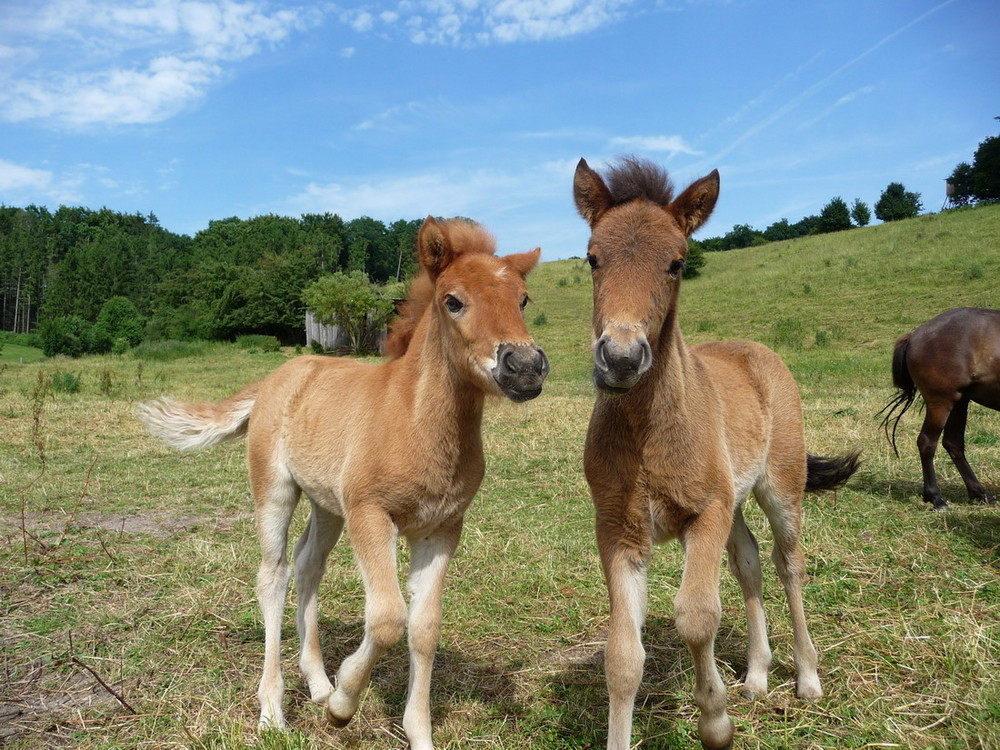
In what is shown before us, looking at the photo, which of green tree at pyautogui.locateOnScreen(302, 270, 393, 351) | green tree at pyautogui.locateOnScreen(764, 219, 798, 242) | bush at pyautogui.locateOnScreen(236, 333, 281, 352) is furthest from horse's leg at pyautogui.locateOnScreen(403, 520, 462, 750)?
green tree at pyautogui.locateOnScreen(764, 219, 798, 242)

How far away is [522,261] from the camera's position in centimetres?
381

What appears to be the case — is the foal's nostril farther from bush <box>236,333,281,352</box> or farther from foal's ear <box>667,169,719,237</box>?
bush <box>236,333,281,352</box>

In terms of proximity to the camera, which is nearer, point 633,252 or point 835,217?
point 633,252

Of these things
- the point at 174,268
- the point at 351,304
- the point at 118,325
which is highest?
the point at 174,268

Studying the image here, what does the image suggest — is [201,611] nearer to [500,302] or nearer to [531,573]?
[531,573]

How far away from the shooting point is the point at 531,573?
531 cm

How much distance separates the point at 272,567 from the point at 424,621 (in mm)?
1115

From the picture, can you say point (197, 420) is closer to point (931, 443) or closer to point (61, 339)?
point (931, 443)

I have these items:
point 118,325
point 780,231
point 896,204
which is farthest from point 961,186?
point 118,325

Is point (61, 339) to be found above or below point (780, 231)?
below

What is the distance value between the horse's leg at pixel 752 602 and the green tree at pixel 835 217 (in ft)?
192

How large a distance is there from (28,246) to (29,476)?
88.9 meters

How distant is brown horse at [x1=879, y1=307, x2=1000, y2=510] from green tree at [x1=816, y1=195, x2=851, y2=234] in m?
52.8

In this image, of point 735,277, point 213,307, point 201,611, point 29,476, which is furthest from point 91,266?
point 201,611
